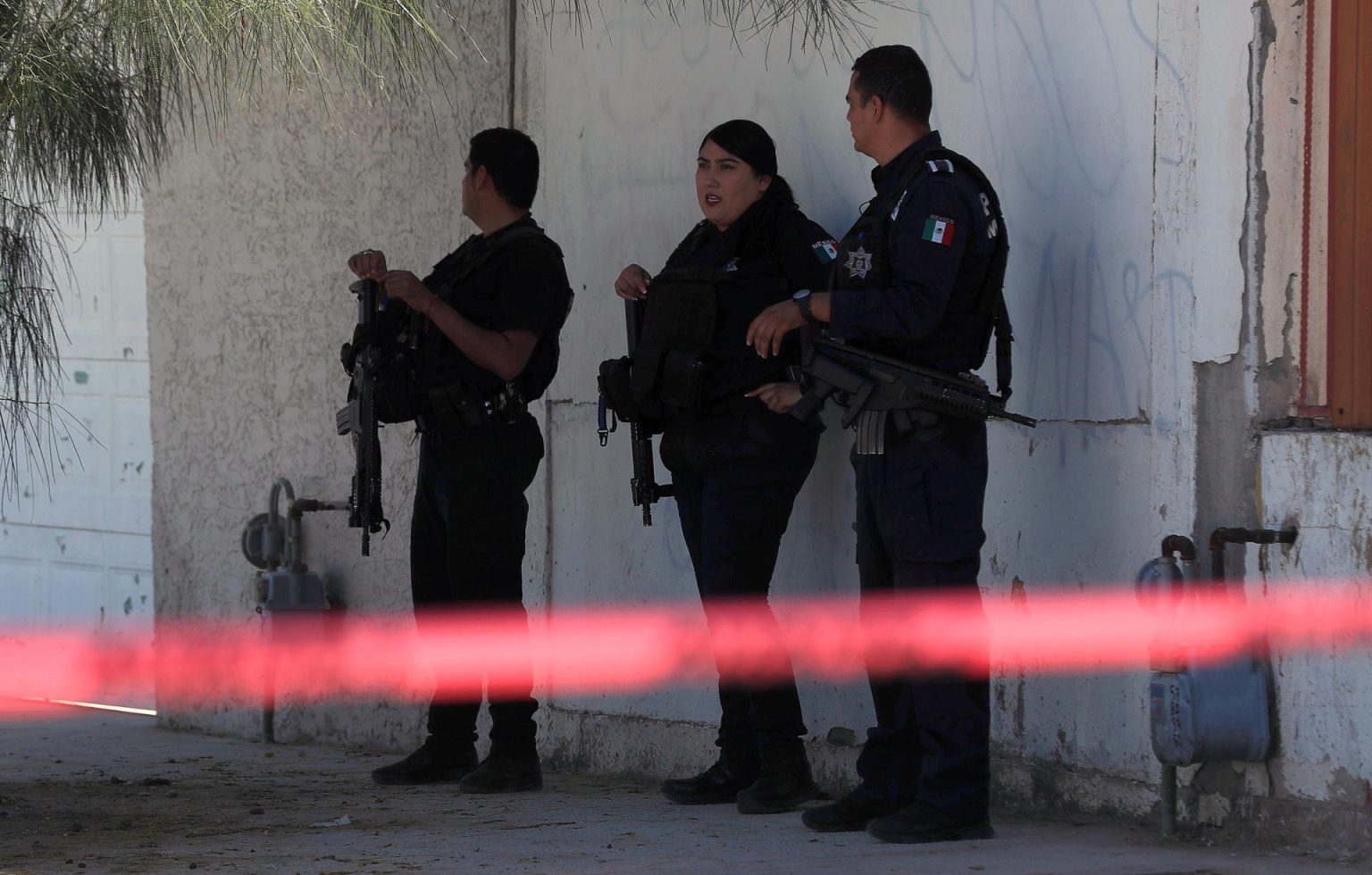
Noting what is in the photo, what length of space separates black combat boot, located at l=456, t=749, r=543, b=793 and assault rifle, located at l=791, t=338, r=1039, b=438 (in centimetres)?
146

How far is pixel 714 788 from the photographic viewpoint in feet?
15.0

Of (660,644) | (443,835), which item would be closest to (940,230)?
(443,835)

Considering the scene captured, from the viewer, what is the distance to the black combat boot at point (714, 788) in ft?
14.9

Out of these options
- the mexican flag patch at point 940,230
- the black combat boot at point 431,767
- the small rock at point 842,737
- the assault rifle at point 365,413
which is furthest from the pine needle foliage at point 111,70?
the small rock at point 842,737

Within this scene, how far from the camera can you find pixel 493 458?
484 cm

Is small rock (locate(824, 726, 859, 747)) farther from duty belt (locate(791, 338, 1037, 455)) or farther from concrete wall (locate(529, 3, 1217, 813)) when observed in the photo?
duty belt (locate(791, 338, 1037, 455))

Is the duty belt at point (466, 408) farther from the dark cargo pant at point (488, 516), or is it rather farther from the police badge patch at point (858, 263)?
the police badge patch at point (858, 263)

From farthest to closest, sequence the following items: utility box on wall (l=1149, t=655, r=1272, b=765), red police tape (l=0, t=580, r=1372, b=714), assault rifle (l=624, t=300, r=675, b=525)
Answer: assault rifle (l=624, t=300, r=675, b=525) < red police tape (l=0, t=580, r=1372, b=714) < utility box on wall (l=1149, t=655, r=1272, b=765)

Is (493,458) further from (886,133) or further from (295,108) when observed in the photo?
(295,108)

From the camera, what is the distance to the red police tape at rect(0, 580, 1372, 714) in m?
3.87

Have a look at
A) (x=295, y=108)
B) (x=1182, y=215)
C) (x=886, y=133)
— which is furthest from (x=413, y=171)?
(x=1182, y=215)

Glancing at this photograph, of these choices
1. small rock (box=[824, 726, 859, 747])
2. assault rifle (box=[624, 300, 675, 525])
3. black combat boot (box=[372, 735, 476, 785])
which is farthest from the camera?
black combat boot (box=[372, 735, 476, 785])

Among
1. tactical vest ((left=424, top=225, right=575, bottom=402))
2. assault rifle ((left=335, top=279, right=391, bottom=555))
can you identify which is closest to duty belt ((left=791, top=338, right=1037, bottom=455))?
tactical vest ((left=424, top=225, right=575, bottom=402))

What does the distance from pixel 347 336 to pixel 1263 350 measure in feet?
10.6
